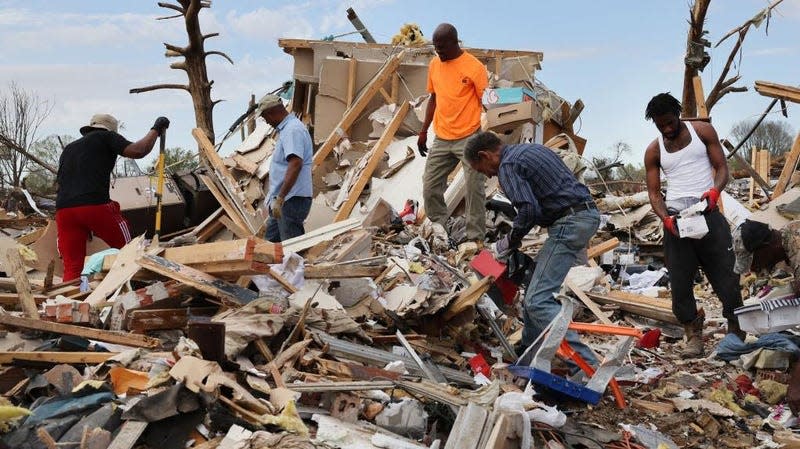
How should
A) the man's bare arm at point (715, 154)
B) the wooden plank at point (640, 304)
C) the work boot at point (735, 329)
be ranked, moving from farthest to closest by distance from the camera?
the wooden plank at point (640, 304) → the work boot at point (735, 329) → the man's bare arm at point (715, 154)

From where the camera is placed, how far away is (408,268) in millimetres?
6801

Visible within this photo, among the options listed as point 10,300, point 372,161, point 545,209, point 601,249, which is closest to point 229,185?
point 372,161

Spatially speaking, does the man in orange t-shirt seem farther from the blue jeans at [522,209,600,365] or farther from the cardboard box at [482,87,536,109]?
the blue jeans at [522,209,600,365]

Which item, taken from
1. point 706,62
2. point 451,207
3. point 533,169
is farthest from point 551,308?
point 706,62

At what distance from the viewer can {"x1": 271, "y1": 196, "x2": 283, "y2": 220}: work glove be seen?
6176 millimetres

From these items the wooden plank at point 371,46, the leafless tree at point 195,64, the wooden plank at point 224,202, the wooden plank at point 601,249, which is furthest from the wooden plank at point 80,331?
the leafless tree at point 195,64

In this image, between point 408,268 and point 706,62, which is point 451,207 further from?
point 706,62

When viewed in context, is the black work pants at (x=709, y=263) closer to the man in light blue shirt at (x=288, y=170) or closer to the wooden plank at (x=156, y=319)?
the man in light blue shirt at (x=288, y=170)

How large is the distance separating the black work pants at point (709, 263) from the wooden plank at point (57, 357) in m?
3.78

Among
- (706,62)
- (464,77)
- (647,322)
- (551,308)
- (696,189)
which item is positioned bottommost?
(647,322)

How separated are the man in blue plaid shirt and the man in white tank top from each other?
96 cm

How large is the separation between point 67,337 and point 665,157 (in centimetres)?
407

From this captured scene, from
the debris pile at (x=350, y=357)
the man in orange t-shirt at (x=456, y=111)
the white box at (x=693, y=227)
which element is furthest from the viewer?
the man in orange t-shirt at (x=456, y=111)

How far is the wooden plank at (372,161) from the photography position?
9.50m
